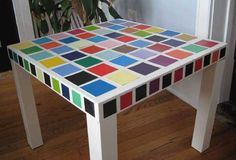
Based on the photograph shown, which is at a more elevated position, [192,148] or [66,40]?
[66,40]

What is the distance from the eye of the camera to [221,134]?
1275 mm

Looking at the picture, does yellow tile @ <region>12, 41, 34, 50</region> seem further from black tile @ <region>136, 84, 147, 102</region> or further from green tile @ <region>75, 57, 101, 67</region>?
black tile @ <region>136, 84, 147, 102</region>

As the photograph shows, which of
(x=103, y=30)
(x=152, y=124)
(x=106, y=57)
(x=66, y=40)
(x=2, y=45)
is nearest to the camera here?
(x=106, y=57)

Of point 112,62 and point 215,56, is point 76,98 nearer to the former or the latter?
point 112,62

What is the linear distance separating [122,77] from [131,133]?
604mm

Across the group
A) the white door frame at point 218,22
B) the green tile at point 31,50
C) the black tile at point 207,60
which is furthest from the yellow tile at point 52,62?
the white door frame at point 218,22

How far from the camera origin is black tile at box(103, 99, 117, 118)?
675 mm

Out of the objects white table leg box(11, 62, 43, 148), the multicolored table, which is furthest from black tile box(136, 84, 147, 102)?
white table leg box(11, 62, 43, 148)

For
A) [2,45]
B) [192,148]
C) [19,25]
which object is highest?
[19,25]

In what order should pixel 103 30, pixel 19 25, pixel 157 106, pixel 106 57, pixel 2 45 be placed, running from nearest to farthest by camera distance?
pixel 106 57 → pixel 103 30 → pixel 157 106 → pixel 19 25 → pixel 2 45

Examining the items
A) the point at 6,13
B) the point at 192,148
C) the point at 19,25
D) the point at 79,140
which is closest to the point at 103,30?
the point at 79,140

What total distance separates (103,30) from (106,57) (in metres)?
0.31

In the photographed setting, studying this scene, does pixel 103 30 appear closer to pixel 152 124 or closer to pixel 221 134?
pixel 152 124

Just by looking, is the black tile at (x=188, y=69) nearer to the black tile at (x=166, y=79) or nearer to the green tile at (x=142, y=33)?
the black tile at (x=166, y=79)
